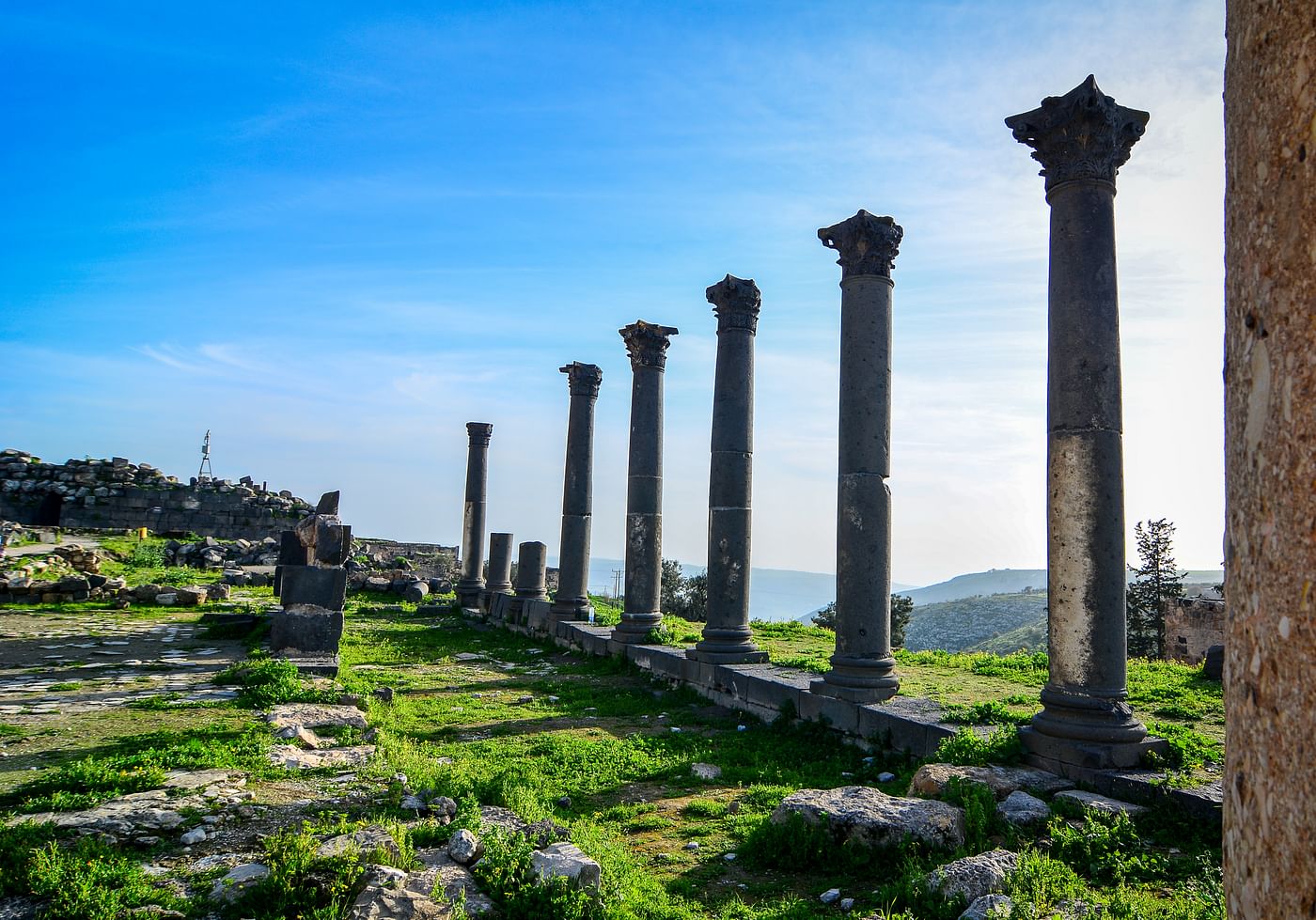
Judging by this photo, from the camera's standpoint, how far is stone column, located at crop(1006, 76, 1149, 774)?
7.32 m

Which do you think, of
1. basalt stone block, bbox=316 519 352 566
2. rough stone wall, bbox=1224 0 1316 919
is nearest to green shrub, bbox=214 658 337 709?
basalt stone block, bbox=316 519 352 566

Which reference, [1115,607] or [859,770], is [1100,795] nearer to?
[1115,607]

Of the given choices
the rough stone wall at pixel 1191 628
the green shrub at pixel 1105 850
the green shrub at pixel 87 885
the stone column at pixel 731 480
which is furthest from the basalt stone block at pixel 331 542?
the rough stone wall at pixel 1191 628

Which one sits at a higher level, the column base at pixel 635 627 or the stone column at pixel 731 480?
the stone column at pixel 731 480

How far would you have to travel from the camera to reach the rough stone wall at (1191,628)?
17.5 meters

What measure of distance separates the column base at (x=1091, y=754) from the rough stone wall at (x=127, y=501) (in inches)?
1203

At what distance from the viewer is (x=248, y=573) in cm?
2442

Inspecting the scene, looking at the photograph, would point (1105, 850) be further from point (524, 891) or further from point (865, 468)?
point (865, 468)

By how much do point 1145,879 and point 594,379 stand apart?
16.4 meters

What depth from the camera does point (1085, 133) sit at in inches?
310

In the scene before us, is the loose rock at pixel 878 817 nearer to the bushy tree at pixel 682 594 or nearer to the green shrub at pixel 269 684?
the green shrub at pixel 269 684

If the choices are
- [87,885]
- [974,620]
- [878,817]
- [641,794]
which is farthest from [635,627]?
[974,620]

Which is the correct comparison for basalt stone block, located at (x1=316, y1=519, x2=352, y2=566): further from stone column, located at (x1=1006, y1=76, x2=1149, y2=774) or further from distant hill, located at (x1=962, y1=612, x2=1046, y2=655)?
distant hill, located at (x1=962, y1=612, x2=1046, y2=655)

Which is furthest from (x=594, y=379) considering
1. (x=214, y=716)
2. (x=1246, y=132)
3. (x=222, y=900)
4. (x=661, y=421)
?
A: (x=1246, y=132)
